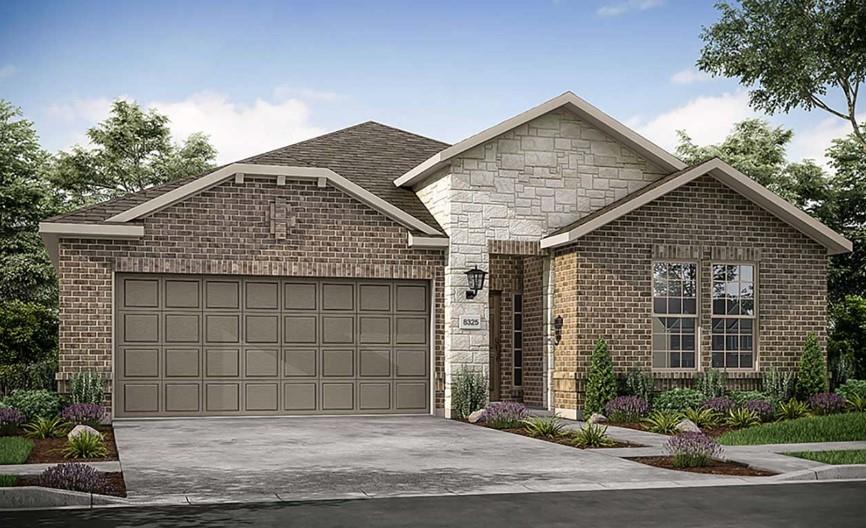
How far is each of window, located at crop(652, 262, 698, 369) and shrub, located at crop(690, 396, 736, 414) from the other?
1.52 metres

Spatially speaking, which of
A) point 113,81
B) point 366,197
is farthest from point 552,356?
point 113,81

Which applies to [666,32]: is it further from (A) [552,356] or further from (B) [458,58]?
(A) [552,356]

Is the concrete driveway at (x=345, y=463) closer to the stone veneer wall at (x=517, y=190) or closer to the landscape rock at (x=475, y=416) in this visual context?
the landscape rock at (x=475, y=416)

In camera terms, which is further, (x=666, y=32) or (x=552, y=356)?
(x=666, y=32)

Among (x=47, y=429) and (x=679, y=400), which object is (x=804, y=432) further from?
(x=47, y=429)

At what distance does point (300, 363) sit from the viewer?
73.3 ft

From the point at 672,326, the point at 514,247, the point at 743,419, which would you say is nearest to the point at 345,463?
the point at 743,419

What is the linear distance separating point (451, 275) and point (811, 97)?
9545 millimetres

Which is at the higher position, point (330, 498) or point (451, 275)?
point (451, 275)

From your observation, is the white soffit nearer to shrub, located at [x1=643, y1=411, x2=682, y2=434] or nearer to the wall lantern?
the wall lantern

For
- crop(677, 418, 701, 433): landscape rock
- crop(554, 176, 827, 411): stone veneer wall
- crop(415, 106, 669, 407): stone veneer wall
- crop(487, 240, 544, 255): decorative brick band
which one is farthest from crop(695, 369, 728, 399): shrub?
crop(487, 240, 544, 255): decorative brick band

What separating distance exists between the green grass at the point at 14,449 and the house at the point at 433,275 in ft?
13.4

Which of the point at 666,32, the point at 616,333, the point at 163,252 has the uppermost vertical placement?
the point at 666,32

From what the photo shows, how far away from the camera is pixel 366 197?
2253 cm
